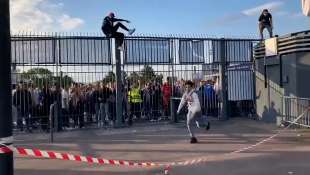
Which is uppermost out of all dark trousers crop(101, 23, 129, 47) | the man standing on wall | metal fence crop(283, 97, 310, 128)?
the man standing on wall

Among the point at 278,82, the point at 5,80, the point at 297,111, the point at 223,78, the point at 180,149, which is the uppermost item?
the point at 223,78

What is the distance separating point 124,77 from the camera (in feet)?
60.1

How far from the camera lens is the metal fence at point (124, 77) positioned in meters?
17.2

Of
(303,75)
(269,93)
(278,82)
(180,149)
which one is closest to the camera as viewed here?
(180,149)


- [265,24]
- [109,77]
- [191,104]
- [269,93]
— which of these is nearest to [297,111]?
[269,93]

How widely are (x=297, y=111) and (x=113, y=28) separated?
6.68 m

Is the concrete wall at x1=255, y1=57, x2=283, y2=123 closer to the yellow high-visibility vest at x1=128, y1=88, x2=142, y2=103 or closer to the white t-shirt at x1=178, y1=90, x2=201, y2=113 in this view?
the yellow high-visibility vest at x1=128, y1=88, x2=142, y2=103

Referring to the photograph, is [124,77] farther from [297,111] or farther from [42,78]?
[297,111]

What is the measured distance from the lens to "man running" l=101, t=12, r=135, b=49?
1744 cm

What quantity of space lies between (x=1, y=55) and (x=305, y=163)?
7577 millimetres

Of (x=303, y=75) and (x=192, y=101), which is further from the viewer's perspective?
(x=303, y=75)

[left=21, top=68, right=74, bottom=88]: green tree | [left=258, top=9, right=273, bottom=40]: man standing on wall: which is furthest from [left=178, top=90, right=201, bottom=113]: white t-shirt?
[left=258, top=9, right=273, bottom=40]: man standing on wall

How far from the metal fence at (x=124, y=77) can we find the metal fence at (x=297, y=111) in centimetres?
316

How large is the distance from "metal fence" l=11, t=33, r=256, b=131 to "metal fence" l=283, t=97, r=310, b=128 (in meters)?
3.16
